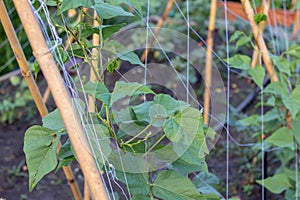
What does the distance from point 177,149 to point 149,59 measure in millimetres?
2685

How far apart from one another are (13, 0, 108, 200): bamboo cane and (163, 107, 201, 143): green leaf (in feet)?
0.58

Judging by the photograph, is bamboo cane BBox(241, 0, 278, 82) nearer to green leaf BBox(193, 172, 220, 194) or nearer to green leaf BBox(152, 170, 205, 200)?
green leaf BBox(193, 172, 220, 194)

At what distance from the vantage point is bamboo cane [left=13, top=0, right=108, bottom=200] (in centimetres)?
82

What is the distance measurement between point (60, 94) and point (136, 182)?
0.32m

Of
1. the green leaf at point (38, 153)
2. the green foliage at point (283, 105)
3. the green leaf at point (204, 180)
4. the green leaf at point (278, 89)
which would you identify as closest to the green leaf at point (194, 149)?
the green leaf at point (38, 153)

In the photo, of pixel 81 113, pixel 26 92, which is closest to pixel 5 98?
pixel 26 92

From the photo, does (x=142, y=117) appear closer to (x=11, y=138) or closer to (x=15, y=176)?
(x=15, y=176)

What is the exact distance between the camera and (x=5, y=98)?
321 centimetres

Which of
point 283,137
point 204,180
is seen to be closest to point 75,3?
point 204,180

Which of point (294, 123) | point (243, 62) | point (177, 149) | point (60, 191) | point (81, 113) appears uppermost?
point (81, 113)

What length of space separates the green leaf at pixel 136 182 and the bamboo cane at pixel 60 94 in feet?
0.67

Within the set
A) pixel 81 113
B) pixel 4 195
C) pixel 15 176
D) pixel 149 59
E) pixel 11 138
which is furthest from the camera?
pixel 149 59

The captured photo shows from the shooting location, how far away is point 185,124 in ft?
3.25

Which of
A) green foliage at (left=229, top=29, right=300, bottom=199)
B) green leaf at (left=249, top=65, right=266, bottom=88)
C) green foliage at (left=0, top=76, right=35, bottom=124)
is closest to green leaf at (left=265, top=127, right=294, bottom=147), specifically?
green foliage at (left=229, top=29, right=300, bottom=199)
